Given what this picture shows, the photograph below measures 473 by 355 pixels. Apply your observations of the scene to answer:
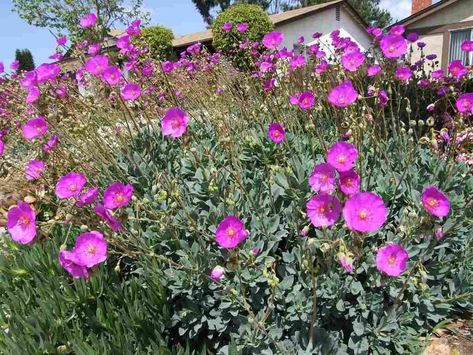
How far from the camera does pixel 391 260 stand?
1567 millimetres

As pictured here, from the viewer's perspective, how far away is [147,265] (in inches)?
84.0

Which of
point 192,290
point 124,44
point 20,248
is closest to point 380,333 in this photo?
point 192,290

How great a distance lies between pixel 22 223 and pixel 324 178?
125cm

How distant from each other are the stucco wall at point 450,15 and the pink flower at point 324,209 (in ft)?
55.1

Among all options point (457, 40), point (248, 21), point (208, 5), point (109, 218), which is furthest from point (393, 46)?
point (208, 5)

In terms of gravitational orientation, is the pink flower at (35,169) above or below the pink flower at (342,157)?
below

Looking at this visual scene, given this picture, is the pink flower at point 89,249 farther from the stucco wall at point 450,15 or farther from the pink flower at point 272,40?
the stucco wall at point 450,15

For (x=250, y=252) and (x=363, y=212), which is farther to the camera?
(x=250, y=252)

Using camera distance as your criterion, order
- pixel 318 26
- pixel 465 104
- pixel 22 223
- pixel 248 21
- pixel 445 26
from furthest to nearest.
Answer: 1. pixel 318 26
2. pixel 248 21
3. pixel 445 26
4. pixel 465 104
5. pixel 22 223

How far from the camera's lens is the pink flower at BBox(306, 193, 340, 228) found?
1541mm

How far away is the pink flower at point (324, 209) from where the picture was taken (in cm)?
154

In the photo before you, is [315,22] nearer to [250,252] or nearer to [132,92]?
[132,92]

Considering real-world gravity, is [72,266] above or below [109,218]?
below

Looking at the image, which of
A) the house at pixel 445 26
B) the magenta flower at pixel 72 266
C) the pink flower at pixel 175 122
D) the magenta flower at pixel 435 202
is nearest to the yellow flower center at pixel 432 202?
the magenta flower at pixel 435 202
